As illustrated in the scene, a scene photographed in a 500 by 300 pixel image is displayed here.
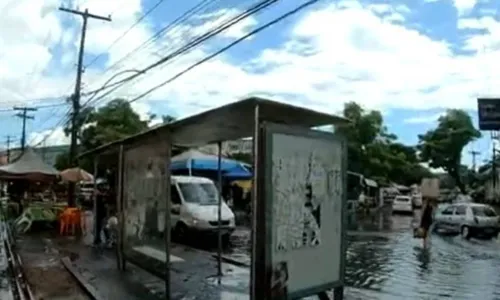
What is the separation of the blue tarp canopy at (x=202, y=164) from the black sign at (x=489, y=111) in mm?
12010

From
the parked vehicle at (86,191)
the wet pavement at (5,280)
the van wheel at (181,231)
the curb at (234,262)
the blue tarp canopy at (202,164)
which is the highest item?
the blue tarp canopy at (202,164)

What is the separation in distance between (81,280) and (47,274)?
1.57 metres

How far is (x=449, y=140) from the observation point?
6894 centimetres

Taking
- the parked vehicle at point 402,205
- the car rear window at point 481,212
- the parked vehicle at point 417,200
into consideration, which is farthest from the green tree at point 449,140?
the car rear window at point 481,212

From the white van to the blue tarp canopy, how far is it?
5971mm

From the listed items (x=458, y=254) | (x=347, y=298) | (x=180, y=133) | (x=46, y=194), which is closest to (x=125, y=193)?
(x=180, y=133)

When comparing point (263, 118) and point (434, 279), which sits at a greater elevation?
point (263, 118)

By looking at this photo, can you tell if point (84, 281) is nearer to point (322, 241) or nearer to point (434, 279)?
point (322, 241)

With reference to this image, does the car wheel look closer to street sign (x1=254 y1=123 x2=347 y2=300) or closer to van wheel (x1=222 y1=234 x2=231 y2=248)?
van wheel (x1=222 y1=234 x2=231 y2=248)

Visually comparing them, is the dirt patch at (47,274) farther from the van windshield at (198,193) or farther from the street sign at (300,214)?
the street sign at (300,214)

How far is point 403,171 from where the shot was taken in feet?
223

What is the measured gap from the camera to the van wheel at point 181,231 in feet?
66.4

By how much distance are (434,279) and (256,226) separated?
302 inches

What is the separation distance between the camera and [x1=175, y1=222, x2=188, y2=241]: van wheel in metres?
20.2
